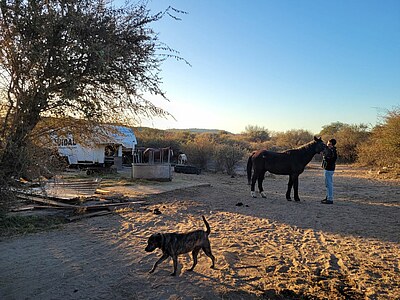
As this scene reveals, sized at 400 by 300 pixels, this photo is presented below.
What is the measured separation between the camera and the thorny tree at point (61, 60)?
419 centimetres

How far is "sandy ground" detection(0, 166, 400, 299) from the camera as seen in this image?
4348 mm

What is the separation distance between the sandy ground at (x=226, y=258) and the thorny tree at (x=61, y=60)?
6.40 feet

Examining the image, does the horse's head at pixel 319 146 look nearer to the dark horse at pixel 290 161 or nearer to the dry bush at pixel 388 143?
the dark horse at pixel 290 161

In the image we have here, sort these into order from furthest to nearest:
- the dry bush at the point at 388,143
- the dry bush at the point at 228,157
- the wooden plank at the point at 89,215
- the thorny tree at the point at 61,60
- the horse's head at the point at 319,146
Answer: the dry bush at the point at 228,157
the dry bush at the point at 388,143
the horse's head at the point at 319,146
the wooden plank at the point at 89,215
the thorny tree at the point at 61,60

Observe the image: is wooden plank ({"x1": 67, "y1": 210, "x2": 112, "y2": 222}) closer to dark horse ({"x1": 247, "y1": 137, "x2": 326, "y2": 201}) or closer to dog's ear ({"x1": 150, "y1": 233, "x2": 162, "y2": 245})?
dog's ear ({"x1": 150, "y1": 233, "x2": 162, "y2": 245})

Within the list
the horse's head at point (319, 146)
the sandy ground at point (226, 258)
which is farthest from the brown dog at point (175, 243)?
the horse's head at point (319, 146)

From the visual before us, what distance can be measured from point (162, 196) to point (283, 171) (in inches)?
178

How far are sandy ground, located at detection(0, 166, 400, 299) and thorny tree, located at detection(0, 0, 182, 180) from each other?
6.40 ft

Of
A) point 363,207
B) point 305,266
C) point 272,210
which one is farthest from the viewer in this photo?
point 363,207

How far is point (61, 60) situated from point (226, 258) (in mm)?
3976

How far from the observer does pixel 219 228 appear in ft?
25.0

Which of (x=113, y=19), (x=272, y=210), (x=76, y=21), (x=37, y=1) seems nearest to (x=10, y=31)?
(x=37, y=1)

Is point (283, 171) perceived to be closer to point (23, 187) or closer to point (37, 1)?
point (23, 187)

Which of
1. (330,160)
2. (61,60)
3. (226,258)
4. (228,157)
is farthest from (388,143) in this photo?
(61,60)
